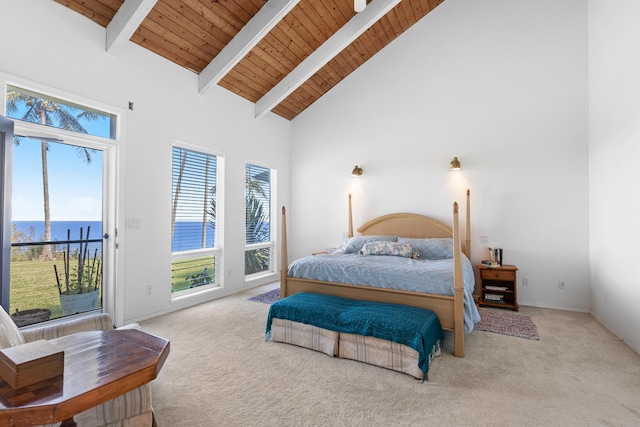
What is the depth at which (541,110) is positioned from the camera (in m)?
4.25

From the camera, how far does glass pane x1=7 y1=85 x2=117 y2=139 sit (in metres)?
2.77

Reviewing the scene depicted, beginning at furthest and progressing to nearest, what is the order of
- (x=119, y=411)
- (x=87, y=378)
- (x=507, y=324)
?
(x=507, y=324) → (x=119, y=411) → (x=87, y=378)

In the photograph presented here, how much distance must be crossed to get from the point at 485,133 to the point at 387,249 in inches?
89.9

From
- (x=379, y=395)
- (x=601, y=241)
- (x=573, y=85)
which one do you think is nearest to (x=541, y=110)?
(x=573, y=85)

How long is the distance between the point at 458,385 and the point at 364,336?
755 mm

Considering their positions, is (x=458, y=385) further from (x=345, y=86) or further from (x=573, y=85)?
(x=345, y=86)

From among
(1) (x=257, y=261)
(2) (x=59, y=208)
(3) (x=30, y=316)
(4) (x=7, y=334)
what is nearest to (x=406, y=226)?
(1) (x=257, y=261)

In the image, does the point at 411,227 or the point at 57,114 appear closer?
the point at 57,114

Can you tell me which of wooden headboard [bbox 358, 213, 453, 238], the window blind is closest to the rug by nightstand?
wooden headboard [bbox 358, 213, 453, 238]

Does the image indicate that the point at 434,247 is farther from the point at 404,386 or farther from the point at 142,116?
the point at 142,116

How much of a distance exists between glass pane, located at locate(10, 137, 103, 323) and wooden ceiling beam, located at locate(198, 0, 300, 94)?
1721 mm

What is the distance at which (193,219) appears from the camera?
4.49 meters

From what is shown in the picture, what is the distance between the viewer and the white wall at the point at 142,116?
9.23ft

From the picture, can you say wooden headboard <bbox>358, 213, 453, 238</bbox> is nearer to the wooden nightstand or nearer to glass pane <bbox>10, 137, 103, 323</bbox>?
the wooden nightstand
